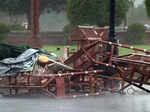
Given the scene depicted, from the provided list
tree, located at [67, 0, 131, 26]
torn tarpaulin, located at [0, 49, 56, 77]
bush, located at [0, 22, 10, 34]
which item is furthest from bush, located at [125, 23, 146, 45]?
torn tarpaulin, located at [0, 49, 56, 77]

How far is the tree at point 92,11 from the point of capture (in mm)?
33875

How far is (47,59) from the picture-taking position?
10.5 m

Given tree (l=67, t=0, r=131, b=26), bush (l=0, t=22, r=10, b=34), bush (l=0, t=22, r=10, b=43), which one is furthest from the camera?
bush (l=0, t=22, r=10, b=34)

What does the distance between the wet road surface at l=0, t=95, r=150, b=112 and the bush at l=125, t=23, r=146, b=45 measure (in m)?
30.5

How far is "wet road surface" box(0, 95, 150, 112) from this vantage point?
27.4 feet

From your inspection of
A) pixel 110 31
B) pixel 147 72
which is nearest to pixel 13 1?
pixel 110 31

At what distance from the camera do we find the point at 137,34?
3991 centimetres

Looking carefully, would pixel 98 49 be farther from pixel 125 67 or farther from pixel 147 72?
Result: pixel 147 72

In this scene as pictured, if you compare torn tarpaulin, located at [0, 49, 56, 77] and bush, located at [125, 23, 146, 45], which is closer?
torn tarpaulin, located at [0, 49, 56, 77]

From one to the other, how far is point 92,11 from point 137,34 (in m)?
8.09

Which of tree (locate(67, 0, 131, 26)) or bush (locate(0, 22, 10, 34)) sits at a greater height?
tree (locate(67, 0, 131, 26))

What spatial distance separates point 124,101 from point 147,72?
1.50 metres

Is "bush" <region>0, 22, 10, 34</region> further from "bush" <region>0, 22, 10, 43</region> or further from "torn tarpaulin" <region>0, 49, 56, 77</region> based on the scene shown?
"torn tarpaulin" <region>0, 49, 56, 77</region>

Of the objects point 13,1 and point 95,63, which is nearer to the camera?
point 95,63
